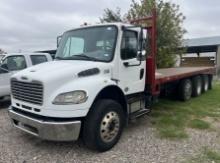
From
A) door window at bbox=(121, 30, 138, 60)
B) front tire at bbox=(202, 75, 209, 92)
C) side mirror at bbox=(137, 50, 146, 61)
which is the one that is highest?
door window at bbox=(121, 30, 138, 60)

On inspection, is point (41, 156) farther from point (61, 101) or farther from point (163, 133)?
point (163, 133)

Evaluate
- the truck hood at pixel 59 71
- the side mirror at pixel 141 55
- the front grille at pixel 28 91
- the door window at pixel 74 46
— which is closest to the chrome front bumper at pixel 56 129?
the front grille at pixel 28 91

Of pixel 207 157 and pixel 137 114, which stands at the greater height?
pixel 137 114

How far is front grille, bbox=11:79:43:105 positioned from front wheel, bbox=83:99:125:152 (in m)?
0.95

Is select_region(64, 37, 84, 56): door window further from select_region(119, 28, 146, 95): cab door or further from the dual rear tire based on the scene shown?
the dual rear tire

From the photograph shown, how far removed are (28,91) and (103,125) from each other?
59.9 inches

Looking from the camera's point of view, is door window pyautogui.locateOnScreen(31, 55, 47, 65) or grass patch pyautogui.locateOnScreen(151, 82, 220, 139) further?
door window pyautogui.locateOnScreen(31, 55, 47, 65)

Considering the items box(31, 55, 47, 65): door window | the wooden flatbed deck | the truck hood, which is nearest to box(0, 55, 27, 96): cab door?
box(31, 55, 47, 65): door window

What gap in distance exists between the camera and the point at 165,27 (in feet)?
52.2

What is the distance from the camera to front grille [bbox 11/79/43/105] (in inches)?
189

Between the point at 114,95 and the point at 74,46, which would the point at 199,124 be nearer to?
the point at 114,95

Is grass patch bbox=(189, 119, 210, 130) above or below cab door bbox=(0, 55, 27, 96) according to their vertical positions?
below

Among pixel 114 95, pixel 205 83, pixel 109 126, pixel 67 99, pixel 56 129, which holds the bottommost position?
pixel 205 83

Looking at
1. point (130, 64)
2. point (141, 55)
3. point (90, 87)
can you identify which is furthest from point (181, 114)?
point (90, 87)
